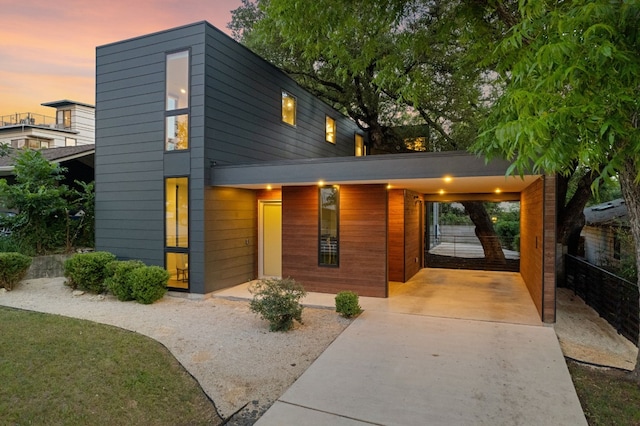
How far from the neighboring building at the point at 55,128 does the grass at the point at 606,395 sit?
24.2m

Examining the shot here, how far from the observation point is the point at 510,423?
3.00 m

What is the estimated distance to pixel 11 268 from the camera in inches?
292

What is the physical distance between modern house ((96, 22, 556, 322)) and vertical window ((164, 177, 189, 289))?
0.02 meters

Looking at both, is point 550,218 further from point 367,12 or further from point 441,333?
point 367,12

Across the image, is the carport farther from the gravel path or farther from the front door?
the gravel path

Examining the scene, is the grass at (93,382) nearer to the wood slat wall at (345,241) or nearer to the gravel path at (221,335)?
the gravel path at (221,335)

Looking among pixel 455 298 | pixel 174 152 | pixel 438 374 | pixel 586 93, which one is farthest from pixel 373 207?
pixel 586 93

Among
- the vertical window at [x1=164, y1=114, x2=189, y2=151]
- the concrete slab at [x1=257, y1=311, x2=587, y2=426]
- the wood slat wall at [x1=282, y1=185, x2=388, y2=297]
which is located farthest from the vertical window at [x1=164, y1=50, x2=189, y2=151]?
the concrete slab at [x1=257, y1=311, x2=587, y2=426]

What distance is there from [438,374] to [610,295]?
4317 millimetres

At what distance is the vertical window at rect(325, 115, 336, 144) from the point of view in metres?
12.6

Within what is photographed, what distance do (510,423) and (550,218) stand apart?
144 inches

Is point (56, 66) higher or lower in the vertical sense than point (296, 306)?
higher

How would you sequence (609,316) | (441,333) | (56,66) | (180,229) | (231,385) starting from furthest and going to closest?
1. (56,66)
2. (180,229)
3. (609,316)
4. (441,333)
5. (231,385)

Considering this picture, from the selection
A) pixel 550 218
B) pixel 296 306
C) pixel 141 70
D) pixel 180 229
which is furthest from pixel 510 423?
pixel 141 70
